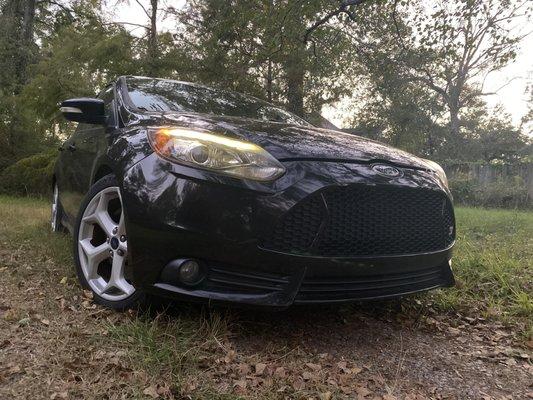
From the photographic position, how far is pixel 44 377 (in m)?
1.88

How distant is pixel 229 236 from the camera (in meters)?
2.08

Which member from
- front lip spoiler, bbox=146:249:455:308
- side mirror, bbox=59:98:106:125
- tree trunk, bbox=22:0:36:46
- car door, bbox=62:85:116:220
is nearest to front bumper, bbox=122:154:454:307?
front lip spoiler, bbox=146:249:455:308

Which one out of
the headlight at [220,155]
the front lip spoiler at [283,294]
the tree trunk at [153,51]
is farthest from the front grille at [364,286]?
the tree trunk at [153,51]

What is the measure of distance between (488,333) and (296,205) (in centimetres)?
157

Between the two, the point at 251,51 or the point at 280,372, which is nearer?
the point at 280,372

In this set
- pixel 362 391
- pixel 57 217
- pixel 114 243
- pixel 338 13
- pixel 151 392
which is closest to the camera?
pixel 151 392

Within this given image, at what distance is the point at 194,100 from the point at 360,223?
1.70 meters

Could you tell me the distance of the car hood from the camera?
2309 mm

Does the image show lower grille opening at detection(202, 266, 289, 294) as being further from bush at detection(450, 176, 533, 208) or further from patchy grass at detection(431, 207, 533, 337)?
bush at detection(450, 176, 533, 208)

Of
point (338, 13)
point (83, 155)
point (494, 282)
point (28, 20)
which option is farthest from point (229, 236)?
point (28, 20)

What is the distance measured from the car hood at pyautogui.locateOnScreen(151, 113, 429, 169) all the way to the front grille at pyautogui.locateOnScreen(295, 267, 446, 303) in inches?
23.5

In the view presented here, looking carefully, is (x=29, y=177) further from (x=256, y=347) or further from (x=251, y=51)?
(x=256, y=347)

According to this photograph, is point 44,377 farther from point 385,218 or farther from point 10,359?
point 385,218

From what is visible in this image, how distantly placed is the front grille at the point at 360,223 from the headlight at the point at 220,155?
0.24m
